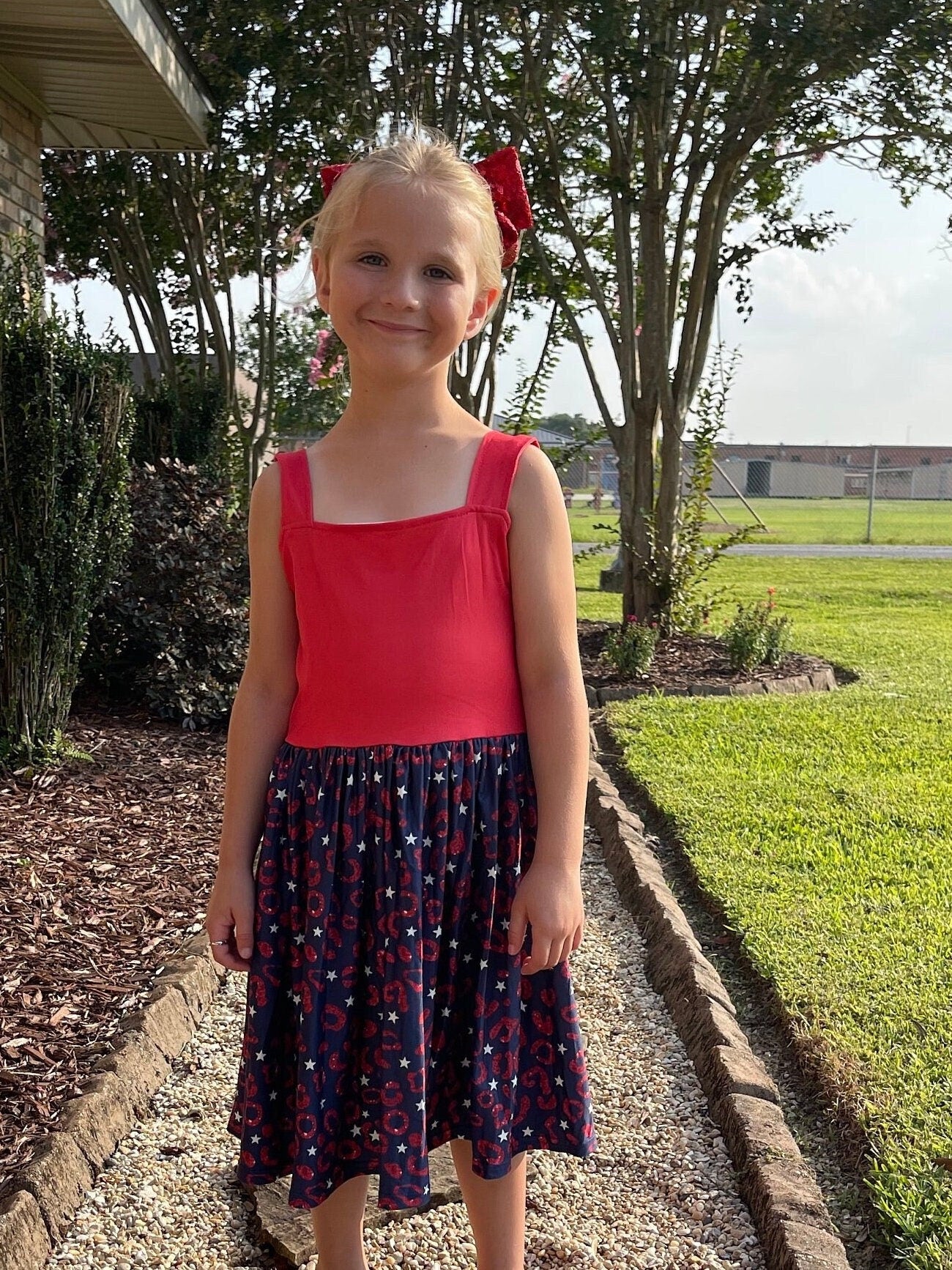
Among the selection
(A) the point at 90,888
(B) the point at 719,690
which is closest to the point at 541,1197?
(A) the point at 90,888

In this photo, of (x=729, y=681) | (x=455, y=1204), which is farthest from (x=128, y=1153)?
(x=729, y=681)

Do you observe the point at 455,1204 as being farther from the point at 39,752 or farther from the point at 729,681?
the point at 729,681

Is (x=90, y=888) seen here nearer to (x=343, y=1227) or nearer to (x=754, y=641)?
(x=343, y=1227)

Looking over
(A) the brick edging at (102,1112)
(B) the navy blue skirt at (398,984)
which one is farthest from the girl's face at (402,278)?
(A) the brick edging at (102,1112)

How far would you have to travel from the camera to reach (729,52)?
743 centimetres

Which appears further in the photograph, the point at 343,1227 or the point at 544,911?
the point at 343,1227

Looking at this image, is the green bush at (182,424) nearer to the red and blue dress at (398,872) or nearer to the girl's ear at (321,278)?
the girl's ear at (321,278)

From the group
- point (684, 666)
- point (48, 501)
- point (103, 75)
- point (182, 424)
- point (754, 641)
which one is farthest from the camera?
point (182, 424)

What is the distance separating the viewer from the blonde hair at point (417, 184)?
1.66 m

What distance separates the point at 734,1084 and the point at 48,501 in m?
3.17

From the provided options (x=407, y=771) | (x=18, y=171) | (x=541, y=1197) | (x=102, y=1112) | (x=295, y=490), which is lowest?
(x=541, y=1197)

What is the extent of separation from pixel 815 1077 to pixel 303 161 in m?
7.78

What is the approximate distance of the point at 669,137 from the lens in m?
7.59

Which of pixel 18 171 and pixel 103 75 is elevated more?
pixel 103 75
